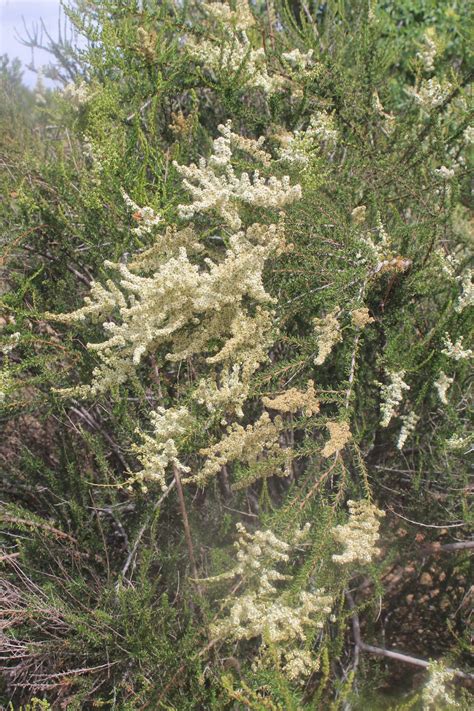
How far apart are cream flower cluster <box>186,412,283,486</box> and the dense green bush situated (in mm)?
12

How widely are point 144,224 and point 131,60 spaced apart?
0.96m

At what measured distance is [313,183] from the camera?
2.21m

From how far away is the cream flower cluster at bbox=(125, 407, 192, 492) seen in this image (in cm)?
168

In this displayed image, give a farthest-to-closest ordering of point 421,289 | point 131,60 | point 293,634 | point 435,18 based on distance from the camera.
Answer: point 435,18, point 131,60, point 421,289, point 293,634

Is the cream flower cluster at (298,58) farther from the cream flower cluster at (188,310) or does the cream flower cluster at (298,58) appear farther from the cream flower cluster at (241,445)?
the cream flower cluster at (241,445)

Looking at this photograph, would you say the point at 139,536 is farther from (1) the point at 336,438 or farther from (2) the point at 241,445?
(1) the point at 336,438

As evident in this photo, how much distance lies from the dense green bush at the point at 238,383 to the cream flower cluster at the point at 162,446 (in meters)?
0.01

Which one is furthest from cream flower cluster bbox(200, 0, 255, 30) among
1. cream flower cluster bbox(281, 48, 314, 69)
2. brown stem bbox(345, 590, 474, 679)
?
brown stem bbox(345, 590, 474, 679)

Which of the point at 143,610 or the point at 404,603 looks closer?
the point at 143,610

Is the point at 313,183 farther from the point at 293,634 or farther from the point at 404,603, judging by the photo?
the point at 404,603

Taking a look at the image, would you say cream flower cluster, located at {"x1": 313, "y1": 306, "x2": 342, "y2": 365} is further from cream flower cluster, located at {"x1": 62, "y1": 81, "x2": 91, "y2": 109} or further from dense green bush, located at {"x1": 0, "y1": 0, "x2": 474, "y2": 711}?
cream flower cluster, located at {"x1": 62, "y1": 81, "x2": 91, "y2": 109}

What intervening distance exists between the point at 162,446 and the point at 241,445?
0.25 meters

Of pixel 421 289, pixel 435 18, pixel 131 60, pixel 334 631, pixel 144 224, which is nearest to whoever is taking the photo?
pixel 144 224

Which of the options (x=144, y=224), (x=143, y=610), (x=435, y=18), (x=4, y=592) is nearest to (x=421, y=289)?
(x=144, y=224)
